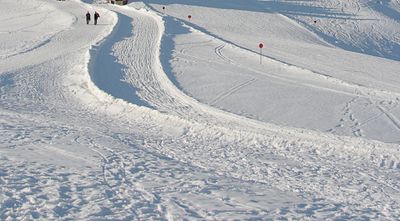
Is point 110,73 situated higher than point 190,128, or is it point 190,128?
point 110,73

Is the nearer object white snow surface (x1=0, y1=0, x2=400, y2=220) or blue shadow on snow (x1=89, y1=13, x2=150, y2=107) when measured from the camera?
white snow surface (x1=0, y1=0, x2=400, y2=220)

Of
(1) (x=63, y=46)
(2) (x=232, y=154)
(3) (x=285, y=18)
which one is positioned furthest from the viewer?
(3) (x=285, y=18)

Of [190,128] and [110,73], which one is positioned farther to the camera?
[110,73]

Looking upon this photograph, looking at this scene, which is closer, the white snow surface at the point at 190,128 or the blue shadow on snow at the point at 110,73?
the white snow surface at the point at 190,128

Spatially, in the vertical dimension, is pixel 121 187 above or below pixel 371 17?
below

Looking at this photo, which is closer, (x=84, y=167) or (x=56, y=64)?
(x=84, y=167)

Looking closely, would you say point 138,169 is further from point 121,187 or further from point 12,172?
point 12,172

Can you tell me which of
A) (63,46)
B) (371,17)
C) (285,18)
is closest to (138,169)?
(63,46)

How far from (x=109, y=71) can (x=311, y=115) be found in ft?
29.0

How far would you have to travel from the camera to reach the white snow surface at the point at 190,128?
9391 mm

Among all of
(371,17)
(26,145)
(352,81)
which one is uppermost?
(371,17)

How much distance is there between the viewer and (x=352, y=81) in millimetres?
21500

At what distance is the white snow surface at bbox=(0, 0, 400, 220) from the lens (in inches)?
370

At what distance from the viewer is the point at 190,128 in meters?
15.1
